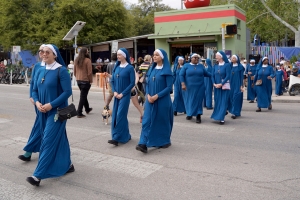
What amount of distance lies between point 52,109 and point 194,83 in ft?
16.4

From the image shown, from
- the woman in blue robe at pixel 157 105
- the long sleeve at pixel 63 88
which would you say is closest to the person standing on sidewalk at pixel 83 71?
the woman in blue robe at pixel 157 105

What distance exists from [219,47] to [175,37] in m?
3.02

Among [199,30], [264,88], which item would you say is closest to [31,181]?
[264,88]

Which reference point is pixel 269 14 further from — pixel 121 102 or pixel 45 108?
pixel 45 108

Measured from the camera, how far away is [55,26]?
31.7m

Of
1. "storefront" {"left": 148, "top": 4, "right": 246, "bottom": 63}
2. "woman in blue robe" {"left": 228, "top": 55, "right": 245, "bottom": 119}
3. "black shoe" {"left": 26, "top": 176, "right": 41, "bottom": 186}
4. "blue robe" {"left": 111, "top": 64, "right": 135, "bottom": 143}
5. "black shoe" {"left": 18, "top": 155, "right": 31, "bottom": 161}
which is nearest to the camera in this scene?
"black shoe" {"left": 26, "top": 176, "right": 41, "bottom": 186}

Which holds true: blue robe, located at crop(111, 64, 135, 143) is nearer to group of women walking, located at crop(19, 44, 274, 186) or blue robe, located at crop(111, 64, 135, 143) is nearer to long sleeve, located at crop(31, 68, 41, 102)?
group of women walking, located at crop(19, 44, 274, 186)

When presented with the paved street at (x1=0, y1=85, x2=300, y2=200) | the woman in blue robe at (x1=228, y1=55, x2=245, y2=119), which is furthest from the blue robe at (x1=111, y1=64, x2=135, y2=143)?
the woman in blue robe at (x1=228, y1=55, x2=245, y2=119)

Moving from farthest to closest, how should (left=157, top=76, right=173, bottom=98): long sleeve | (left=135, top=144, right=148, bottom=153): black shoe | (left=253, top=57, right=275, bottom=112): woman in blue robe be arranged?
(left=253, top=57, right=275, bottom=112): woman in blue robe
(left=157, top=76, right=173, bottom=98): long sleeve
(left=135, top=144, right=148, bottom=153): black shoe

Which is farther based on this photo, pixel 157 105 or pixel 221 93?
pixel 221 93

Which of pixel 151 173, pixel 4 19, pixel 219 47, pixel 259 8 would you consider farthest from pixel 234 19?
pixel 4 19

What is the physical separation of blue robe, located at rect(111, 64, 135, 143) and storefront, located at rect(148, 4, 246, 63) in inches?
577

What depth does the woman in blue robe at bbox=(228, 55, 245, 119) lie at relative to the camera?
418 inches

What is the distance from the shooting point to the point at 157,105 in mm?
6773
